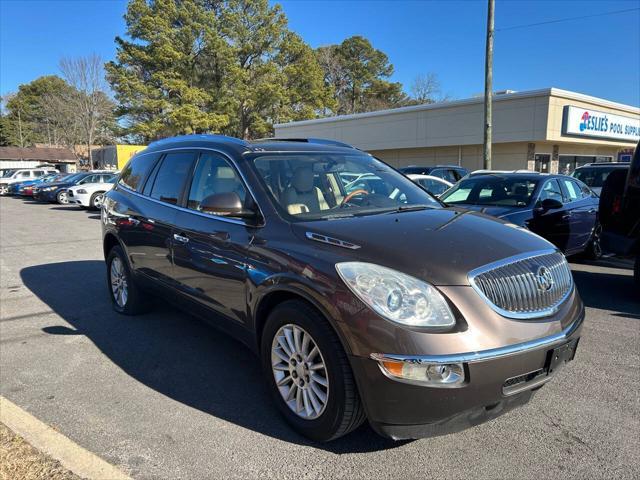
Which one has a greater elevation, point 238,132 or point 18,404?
point 238,132

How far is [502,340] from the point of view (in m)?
2.47

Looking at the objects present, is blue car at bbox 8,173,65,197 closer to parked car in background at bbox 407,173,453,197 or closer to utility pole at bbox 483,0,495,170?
parked car in background at bbox 407,173,453,197

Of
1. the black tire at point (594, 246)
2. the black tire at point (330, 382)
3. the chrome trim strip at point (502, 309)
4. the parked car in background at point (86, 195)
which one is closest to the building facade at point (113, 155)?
the parked car in background at point (86, 195)

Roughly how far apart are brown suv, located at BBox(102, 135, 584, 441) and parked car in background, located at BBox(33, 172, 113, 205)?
774 inches

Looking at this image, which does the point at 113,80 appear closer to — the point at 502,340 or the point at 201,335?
the point at 201,335

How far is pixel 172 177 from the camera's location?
14.8ft

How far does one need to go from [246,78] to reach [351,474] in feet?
136

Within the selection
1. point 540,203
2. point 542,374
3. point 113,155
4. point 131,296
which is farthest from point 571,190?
point 113,155

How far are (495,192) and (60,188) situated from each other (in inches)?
829

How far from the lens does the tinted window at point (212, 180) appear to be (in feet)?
12.1

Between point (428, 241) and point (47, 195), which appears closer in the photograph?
point (428, 241)

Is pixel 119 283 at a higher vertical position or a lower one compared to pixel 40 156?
lower

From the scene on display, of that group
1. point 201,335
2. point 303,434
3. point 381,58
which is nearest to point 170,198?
point 201,335

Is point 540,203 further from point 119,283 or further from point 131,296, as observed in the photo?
point 119,283
